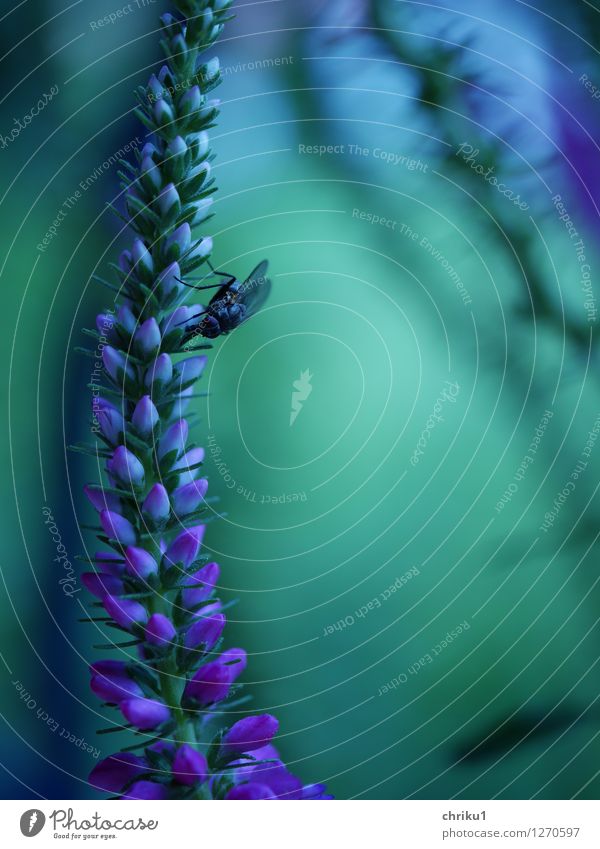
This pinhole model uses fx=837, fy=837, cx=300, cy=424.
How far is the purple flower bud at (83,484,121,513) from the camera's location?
0.44m

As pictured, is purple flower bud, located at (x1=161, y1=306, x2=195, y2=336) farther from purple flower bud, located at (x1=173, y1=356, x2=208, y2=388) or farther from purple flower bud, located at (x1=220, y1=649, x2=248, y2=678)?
purple flower bud, located at (x1=220, y1=649, x2=248, y2=678)

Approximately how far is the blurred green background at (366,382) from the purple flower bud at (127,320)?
0.17 meters

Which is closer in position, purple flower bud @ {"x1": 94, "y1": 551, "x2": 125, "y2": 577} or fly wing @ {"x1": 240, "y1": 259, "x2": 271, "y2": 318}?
purple flower bud @ {"x1": 94, "y1": 551, "x2": 125, "y2": 577}

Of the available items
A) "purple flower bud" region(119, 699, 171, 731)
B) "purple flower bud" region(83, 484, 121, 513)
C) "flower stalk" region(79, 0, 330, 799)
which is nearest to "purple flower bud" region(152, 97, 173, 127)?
"flower stalk" region(79, 0, 330, 799)

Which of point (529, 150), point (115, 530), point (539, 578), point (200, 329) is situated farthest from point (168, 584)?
point (529, 150)

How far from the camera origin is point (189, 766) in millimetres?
423

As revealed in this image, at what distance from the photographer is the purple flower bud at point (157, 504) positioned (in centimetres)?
43

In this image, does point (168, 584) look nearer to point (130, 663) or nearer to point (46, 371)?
point (130, 663)

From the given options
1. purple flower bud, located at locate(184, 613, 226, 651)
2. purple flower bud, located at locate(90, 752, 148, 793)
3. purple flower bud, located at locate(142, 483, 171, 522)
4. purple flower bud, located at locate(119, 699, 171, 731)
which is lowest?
purple flower bud, located at locate(90, 752, 148, 793)

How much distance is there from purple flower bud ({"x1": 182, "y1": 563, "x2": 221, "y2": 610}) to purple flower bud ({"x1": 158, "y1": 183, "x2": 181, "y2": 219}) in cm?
19

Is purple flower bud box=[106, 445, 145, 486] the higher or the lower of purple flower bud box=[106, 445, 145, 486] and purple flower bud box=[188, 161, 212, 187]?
the lower

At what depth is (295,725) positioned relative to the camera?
63 centimetres
